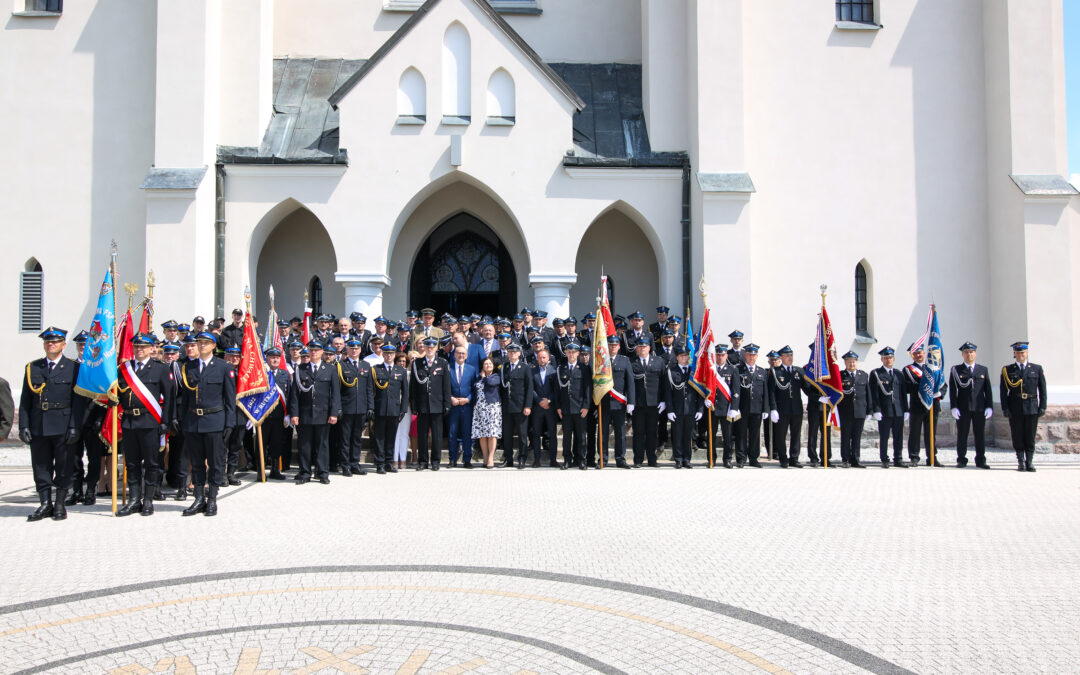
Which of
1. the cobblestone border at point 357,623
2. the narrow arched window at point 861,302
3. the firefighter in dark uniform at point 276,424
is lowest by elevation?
the cobblestone border at point 357,623

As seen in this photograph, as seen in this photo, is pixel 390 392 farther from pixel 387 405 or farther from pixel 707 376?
pixel 707 376

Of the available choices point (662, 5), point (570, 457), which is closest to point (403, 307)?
point (570, 457)

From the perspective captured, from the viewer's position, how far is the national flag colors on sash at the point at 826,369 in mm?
12312

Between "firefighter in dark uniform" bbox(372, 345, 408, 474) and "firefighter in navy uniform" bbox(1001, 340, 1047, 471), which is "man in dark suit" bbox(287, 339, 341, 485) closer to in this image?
"firefighter in dark uniform" bbox(372, 345, 408, 474)

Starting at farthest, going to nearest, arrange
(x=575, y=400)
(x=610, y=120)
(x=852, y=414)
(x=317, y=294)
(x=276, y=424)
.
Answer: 1. (x=317, y=294)
2. (x=610, y=120)
3. (x=852, y=414)
4. (x=575, y=400)
5. (x=276, y=424)

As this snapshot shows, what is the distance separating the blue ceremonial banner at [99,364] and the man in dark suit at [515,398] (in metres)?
5.19

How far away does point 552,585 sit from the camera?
550 cm

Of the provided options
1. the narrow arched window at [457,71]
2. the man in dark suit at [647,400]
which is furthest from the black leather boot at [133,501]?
the narrow arched window at [457,71]

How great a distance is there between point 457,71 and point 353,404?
7472 millimetres

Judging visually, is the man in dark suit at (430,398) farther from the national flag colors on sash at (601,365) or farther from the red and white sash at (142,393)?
the red and white sash at (142,393)

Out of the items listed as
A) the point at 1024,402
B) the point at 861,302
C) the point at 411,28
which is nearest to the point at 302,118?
the point at 411,28

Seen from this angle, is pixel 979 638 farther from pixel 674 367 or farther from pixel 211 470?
pixel 674 367

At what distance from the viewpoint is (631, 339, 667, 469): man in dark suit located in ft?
39.0

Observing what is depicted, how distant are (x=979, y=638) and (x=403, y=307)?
14.0m
